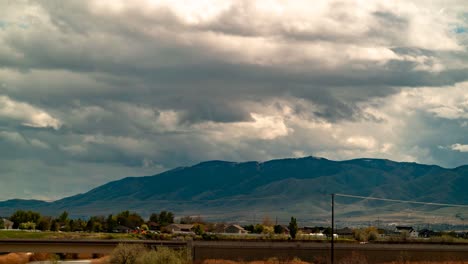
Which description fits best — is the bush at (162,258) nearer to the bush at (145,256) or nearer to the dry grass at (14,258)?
the bush at (145,256)

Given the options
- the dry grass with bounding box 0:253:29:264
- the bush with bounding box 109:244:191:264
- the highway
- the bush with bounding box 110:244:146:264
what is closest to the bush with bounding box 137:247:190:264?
the bush with bounding box 109:244:191:264

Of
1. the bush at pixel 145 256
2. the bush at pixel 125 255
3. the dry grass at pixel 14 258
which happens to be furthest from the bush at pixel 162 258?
the dry grass at pixel 14 258

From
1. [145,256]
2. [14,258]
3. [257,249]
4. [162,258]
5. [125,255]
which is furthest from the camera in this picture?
[14,258]

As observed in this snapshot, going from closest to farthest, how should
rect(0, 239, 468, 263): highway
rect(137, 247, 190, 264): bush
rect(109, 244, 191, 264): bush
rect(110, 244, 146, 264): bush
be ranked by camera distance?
rect(137, 247, 190, 264): bush, rect(109, 244, 191, 264): bush, rect(110, 244, 146, 264): bush, rect(0, 239, 468, 263): highway

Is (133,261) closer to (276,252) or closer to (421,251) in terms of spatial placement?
(276,252)

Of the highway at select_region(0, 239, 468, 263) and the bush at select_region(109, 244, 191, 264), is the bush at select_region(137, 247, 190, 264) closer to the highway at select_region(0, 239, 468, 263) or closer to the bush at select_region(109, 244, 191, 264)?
the bush at select_region(109, 244, 191, 264)

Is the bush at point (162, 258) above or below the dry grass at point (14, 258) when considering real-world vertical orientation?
above

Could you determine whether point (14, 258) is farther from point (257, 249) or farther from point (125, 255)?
point (257, 249)

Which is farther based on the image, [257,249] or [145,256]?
[257,249]

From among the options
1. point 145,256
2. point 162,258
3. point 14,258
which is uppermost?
point 145,256

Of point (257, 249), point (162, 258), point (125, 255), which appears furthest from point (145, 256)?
point (257, 249)

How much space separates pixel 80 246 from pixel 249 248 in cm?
3322

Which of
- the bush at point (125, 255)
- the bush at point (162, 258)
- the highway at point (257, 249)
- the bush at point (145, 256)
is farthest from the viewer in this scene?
the highway at point (257, 249)

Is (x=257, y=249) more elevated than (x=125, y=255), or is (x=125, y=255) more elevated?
(x=257, y=249)
